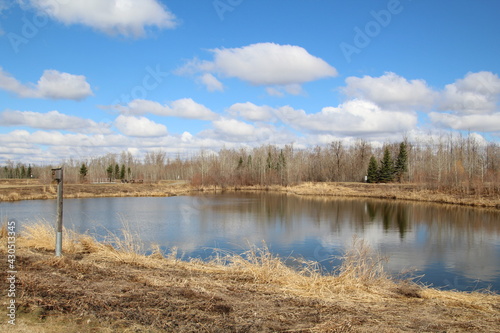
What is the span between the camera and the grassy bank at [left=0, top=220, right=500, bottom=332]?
4.01m

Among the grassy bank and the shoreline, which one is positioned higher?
the grassy bank

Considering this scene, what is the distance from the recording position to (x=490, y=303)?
603cm

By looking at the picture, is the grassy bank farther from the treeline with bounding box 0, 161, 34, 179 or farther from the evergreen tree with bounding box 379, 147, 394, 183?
the treeline with bounding box 0, 161, 34, 179

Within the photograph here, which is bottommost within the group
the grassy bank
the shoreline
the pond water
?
the pond water

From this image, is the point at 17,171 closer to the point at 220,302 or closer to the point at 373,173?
the point at 373,173

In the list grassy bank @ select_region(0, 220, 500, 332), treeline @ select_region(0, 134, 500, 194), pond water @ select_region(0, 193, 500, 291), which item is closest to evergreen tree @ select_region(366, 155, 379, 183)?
treeline @ select_region(0, 134, 500, 194)

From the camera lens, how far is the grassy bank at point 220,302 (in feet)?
13.1

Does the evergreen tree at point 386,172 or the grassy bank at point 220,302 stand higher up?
the evergreen tree at point 386,172

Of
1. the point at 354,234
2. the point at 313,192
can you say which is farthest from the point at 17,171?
the point at 354,234

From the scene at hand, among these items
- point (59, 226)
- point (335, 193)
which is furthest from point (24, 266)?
point (335, 193)

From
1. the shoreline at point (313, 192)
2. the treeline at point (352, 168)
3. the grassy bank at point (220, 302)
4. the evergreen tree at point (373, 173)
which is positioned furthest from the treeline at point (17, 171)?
the grassy bank at point (220, 302)

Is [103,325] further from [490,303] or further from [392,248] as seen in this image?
Answer: [392,248]

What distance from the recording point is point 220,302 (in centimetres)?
486

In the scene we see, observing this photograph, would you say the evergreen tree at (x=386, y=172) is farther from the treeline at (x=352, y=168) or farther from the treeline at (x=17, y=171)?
the treeline at (x=17, y=171)
